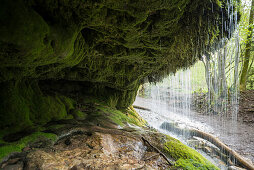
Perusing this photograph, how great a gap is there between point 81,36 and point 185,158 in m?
3.67

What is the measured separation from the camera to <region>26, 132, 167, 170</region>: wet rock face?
6.18 feet

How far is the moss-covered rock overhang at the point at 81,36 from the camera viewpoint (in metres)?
1.59

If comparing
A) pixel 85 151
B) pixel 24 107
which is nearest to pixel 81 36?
pixel 24 107

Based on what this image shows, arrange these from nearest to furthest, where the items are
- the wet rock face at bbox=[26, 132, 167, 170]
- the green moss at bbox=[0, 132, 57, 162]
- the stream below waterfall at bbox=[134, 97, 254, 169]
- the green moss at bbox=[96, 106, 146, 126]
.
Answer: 1. the green moss at bbox=[0, 132, 57, 162]
2. the wet rock face at bbox=[26, 132, 167, 170]
3. the green moss at bbox=[96, 106, 146, 126]
4. the stream below waterfall at bbox=[134, 97, 254, 169]

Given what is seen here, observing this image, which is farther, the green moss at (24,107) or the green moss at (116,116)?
the green moss at (116,116)

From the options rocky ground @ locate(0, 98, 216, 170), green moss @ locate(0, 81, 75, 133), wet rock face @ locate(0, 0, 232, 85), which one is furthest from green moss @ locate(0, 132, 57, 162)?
wet rock face @ locate(0, 0, 232, 85)

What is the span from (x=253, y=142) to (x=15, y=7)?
39.0ft

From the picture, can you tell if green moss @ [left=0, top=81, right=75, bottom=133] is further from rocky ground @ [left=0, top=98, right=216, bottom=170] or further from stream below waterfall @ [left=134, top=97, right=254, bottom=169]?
stream below waterfall @ [left=134, top=97, right=254, bottom=169]

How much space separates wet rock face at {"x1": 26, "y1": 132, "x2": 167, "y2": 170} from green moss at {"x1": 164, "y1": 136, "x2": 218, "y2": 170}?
0.41 m

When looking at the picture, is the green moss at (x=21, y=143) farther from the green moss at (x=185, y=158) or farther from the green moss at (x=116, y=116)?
the green moss at (x=185, y=158)

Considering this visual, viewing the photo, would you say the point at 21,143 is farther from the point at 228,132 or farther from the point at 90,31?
the point at 228,132

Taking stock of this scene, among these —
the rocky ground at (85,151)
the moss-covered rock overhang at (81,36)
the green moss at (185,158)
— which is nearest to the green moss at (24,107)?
the moss-covered rock overhang at (81,36)

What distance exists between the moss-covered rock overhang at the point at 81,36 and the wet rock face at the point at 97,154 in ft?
4.16

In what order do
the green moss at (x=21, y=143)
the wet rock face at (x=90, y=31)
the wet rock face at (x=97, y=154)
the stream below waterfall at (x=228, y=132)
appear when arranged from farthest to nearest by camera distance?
1. the stream below waterfall at (x=228, y=132)
2. the wet rock face at (x=97, y=154)
3. the green moss at (x=21, y=143)
4. the wet rock face at (x=90, y=31)
